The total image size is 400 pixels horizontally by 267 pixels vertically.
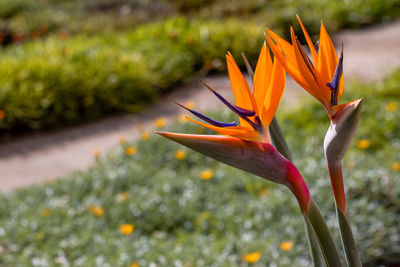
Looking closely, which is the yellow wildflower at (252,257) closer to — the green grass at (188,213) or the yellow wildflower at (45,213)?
the green grass at (188,213)

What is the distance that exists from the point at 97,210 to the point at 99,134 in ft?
7.31

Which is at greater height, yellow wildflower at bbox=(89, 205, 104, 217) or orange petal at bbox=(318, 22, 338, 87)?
orange petal at bbox=(318, 22, 338, 87)

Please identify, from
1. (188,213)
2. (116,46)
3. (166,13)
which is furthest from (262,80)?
(166,13)

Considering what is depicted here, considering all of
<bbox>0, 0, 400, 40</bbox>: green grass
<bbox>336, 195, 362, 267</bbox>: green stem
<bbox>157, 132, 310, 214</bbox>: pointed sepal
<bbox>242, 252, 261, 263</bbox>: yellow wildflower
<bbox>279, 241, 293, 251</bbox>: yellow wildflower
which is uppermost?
<bbox>157, 132, 310, 214</bbox>: pointed sepal

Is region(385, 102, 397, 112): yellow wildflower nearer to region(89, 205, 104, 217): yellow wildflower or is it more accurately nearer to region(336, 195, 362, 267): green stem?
region(89, 205, 104, 217): yellow wildflower

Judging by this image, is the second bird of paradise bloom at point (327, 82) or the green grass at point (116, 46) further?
the green grass at point (116, 46)

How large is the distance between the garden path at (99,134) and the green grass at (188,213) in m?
0.68

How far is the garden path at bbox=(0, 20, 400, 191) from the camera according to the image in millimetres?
4230

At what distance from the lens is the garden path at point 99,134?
13.9 feet

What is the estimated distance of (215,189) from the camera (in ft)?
9.83

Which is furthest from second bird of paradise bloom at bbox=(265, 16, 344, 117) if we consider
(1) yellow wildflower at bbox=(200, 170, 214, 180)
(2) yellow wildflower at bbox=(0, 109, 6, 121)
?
(2) yellow wildflower at bbox=(0, 109, 6, 121)

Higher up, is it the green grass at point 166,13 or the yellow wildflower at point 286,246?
the yellow wildflower at point 286,246

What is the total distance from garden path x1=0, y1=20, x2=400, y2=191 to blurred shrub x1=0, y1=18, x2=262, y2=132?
24 cm

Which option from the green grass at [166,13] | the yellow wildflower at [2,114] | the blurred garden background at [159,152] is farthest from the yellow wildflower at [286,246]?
the green grass at [166,13]
